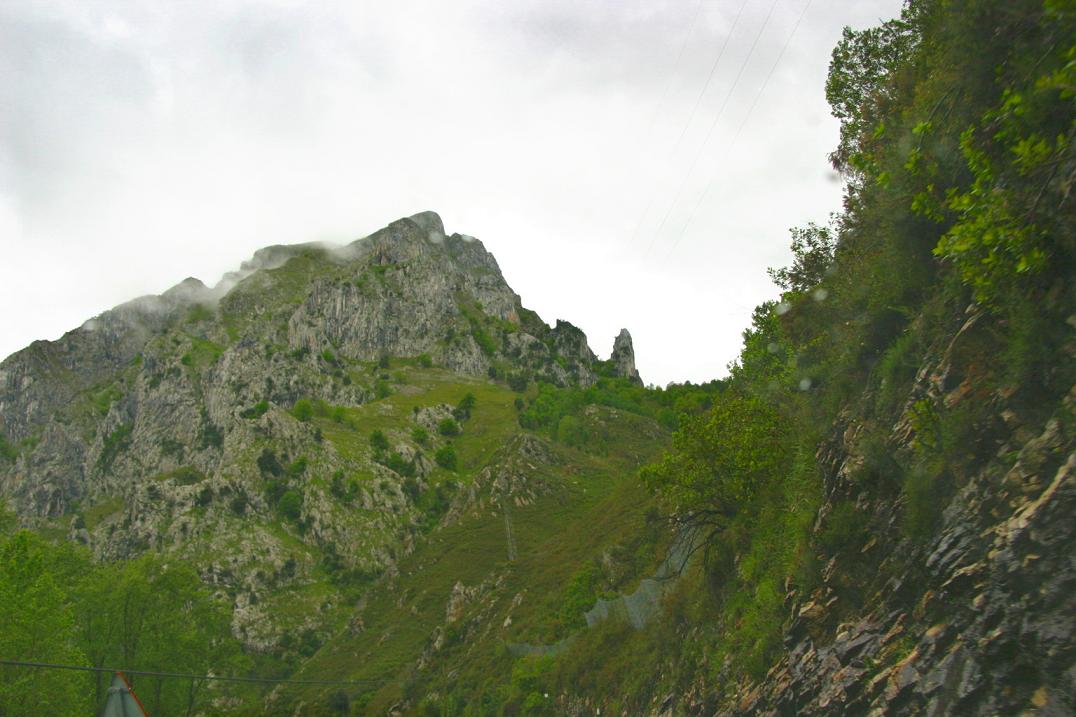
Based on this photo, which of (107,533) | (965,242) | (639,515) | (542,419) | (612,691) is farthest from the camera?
(542,419)

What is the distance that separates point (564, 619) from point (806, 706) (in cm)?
3050

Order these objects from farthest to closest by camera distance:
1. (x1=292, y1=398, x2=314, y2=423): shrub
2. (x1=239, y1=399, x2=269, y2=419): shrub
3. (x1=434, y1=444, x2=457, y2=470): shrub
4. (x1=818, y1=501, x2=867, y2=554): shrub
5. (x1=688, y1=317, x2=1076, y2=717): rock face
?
(x1=239, y1=399, x2=269, y2=419): shrub
(x1=292, y1=398, x2=314, y2=423): shrub
(x1=434, y1=444, x2=457, y2=470): shrub
(x1=818, y1=501, x2=867, y2=554): shrub
(x1=688, y1=317, x2=1076, y2=717): rock face

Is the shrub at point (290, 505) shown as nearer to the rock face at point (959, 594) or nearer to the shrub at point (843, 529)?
the rock face at point (959, 594)

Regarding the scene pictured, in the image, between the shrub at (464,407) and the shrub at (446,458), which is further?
the shrub at (464,407)

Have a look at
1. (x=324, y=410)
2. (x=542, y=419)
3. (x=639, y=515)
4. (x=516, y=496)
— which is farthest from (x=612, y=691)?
(x=324, y=410)

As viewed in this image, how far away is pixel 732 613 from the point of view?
21406 millimetres

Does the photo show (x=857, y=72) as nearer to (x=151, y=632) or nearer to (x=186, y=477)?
(x=151, y=632)

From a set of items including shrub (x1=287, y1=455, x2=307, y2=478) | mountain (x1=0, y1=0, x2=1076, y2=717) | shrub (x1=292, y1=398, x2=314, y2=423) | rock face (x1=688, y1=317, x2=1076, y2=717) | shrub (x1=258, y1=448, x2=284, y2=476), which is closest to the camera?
rock face (x1=688, y1=317, x2=1076, y2=717)

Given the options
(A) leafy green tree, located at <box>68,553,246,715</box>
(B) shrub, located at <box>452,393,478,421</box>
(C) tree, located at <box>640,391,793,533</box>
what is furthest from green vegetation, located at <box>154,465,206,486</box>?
(C) tree, located at <box>640,391,793,533</box>

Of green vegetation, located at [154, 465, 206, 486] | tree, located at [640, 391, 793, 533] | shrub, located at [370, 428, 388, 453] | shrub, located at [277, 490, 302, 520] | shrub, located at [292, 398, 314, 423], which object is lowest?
tree, located at [640, 391, 793, 533]

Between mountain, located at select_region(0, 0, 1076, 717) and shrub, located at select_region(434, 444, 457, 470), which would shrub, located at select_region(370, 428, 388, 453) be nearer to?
shrub, located at select_region(434, 444, 457, 470)

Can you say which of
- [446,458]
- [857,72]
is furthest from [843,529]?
[446,458]

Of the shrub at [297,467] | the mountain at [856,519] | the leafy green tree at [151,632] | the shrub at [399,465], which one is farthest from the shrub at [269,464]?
the leafy green tree at [151,632]

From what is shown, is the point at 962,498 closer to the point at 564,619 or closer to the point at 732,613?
the point at 732,613
